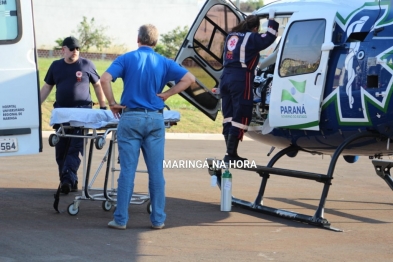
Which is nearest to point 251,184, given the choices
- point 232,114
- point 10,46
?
point 232,114

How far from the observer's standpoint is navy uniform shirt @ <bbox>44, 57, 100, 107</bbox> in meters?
10.9

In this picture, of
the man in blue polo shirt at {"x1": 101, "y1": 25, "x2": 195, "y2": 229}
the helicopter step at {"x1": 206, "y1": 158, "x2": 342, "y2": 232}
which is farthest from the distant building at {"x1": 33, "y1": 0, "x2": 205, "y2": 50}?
the man in blue polo shirt at {"x1": 101, "y1": 25, "x2": 195, "y2": 229}

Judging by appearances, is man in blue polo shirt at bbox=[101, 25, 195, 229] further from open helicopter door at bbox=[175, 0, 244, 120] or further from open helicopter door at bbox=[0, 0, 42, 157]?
open helicopter door at bbox=[175, 0, 244, 120]

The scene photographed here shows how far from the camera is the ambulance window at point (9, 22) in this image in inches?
344

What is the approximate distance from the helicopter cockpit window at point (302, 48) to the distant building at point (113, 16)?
55.8 m

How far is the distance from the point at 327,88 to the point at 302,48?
25.7 inches

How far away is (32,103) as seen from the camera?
8.91 m

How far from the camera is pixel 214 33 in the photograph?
1147cm

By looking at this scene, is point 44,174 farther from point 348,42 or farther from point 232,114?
point 348,42

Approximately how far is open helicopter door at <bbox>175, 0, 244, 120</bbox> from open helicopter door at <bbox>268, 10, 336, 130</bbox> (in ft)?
5.36

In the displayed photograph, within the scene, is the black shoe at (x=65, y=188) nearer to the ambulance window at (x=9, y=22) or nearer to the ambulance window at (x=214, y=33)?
the ambulance window at (x=214, y=33)

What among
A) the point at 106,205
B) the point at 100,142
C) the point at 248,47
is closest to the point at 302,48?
the point at 248,47

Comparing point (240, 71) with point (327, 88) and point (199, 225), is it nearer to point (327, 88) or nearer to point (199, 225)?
point (327, 88)

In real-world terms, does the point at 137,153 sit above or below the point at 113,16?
above
